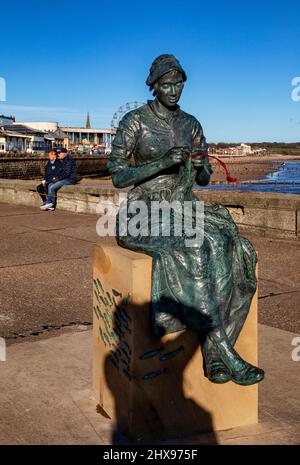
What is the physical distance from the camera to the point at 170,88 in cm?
366

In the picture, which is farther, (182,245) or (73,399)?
(73,399)

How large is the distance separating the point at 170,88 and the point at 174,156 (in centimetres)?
56

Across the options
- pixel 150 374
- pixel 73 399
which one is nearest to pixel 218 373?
pixel 150 374

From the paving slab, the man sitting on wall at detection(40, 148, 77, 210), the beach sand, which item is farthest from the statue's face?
the beach sand

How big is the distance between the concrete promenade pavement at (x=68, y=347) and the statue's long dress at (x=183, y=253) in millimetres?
636

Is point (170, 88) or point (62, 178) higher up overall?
point (170, 88)

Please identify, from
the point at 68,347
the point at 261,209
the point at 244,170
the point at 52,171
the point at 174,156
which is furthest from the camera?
the point at 244,170

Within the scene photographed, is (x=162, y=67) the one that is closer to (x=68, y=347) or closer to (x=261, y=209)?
(x=68, y=347)

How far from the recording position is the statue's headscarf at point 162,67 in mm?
3613

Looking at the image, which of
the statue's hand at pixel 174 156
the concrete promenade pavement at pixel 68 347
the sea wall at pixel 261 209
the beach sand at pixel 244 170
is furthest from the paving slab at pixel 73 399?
the beach sand at pixel 244 170

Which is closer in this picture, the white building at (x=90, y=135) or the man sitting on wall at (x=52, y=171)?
the man sitting on wall at (x=52, y=171)

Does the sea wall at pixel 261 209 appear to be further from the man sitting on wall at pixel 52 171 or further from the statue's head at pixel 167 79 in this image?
the statue's head at pixel 167 79

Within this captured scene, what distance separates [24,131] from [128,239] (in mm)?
87638
